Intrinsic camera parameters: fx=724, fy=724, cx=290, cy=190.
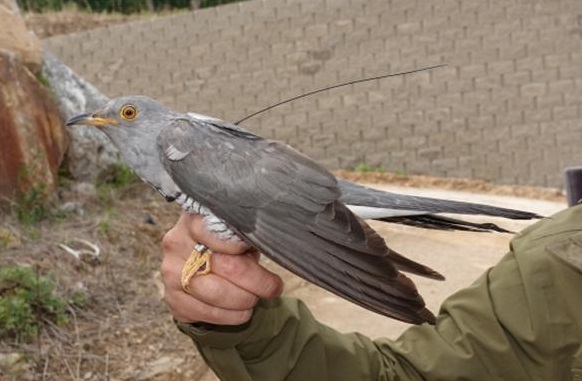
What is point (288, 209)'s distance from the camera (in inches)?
61.6

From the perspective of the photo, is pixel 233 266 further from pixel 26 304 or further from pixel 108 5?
pixel 108 5

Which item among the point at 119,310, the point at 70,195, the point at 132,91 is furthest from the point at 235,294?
the point at 132,91

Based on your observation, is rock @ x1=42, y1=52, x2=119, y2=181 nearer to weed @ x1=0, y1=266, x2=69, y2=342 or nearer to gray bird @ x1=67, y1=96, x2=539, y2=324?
weed @ x1=0, y1=266, x2=69, y2=342

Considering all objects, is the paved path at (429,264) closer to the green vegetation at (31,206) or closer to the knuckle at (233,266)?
the green vegetation at (31,206)

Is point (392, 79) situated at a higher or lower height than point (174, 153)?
lower

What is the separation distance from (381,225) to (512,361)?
15.0ft

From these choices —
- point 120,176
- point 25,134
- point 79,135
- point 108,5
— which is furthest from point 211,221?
point 108,5

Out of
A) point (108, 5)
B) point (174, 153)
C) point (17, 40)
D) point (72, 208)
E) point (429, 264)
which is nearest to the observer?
point (174, 153)

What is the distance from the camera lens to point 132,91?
1087 centimetres

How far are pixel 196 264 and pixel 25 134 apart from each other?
12.3 ft

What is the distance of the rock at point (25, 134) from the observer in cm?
468

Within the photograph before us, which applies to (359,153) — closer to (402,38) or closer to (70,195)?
(402,38)

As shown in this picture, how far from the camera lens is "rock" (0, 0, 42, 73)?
207 inches

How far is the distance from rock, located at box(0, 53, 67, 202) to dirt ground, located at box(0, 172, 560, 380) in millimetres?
253
